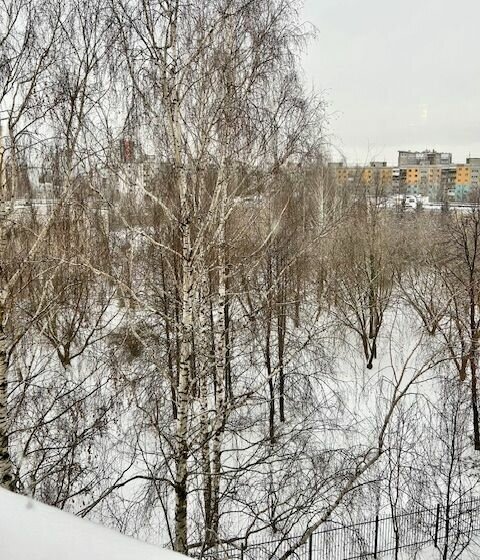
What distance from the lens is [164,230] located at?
8.48 metres

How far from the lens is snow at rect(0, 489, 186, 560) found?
38.5 inches

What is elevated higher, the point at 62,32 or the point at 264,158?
the point at 62,32

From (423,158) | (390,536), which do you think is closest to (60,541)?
(390,536)

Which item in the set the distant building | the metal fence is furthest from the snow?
the distant building

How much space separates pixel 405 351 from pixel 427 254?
4.20 metres

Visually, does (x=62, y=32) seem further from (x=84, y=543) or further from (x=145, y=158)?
(x=84, y=543)

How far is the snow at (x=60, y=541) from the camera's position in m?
0.98

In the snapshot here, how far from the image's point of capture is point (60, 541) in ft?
3.27

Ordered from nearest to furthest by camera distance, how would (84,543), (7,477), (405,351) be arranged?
(84,543) < (7,477) < (405,351)

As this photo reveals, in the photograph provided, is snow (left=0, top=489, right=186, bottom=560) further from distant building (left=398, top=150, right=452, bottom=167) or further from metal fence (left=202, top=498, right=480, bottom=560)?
distant building (left=398, top=150, right=452, bottom=167)

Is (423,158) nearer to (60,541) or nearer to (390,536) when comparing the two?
(390,536)

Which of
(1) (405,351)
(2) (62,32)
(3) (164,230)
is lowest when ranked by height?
(1) (405,351)

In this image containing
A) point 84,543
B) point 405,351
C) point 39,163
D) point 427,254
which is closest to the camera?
point 84,543

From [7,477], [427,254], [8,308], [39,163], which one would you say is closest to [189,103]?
[39,163]
